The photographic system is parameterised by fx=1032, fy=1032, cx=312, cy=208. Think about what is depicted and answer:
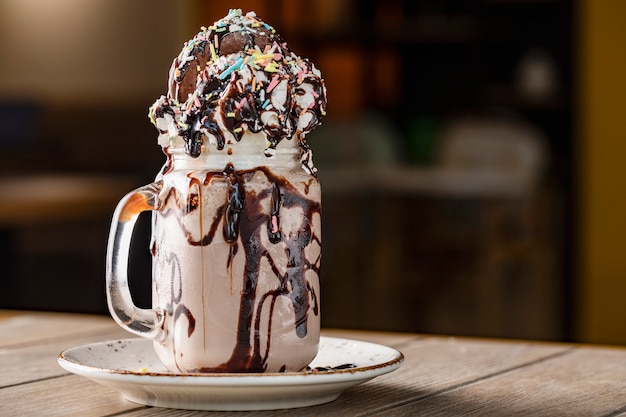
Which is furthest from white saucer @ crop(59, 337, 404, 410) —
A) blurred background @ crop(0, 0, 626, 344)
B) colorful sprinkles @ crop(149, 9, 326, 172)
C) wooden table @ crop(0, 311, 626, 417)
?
blurred background @ crop(0, 0, 626, 344)

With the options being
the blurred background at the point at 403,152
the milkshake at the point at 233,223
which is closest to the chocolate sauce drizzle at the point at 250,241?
the milkshake at the point at 233,223

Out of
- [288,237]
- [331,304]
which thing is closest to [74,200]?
[331,304]

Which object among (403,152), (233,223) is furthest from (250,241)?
(403,152)

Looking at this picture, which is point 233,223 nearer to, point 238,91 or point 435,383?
point 238,91

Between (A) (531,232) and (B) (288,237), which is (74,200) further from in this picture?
(B) (288,237)

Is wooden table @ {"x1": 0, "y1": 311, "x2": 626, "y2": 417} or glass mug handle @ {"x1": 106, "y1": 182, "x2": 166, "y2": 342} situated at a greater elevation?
glass mug handle @ {"x1": 106, "y1": 182, "x2": 166, "y2": 342}

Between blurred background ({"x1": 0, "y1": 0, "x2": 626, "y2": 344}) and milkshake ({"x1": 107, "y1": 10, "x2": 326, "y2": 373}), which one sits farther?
blurred background ({"x1": 0, "y1": 0, "x2": 626, "y2": 344})

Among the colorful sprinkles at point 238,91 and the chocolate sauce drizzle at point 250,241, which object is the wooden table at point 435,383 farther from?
the colorful sprinkles at point 238,91

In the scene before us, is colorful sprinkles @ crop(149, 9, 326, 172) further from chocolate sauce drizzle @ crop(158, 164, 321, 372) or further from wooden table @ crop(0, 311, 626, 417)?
wooden table @ crop(0, 311, 626, 417)
